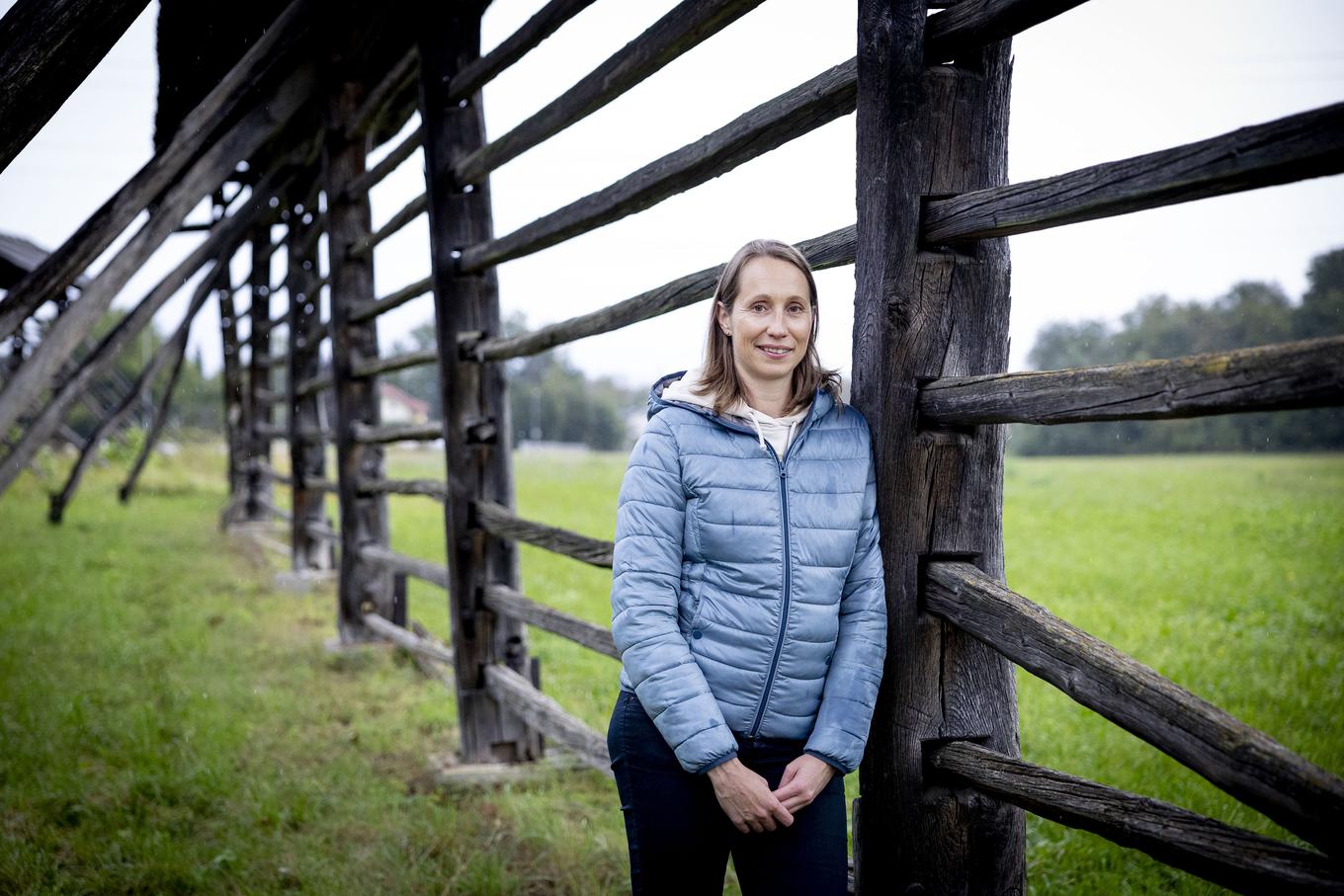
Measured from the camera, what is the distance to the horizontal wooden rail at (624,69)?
2.48m

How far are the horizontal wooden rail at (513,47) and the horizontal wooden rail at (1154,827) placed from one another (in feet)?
8.65

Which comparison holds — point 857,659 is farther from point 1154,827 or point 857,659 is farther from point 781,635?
point 1154,827

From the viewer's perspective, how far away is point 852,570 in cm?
192

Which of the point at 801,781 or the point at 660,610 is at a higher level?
the point at 660,610

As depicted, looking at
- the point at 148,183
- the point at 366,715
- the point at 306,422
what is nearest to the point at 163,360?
the point at 306,422

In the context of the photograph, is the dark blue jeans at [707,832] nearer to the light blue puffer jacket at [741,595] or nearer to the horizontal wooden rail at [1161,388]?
the light blue puffer jacket at [741,595]

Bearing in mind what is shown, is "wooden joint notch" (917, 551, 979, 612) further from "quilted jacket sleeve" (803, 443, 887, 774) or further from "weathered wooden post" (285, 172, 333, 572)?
"weathered wooden post" (285, 172, 333, 572)

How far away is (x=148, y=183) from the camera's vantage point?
149 inches

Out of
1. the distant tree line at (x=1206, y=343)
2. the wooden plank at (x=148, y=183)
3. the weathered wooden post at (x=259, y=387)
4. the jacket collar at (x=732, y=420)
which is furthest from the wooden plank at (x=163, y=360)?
the distant tree line at (x=1206, y=343)

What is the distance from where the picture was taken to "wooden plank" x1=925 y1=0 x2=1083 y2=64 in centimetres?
165

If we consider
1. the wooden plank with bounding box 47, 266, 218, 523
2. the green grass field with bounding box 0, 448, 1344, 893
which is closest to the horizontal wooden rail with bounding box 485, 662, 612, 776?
the green grass field with bounding box 0, 448, 1344, 893

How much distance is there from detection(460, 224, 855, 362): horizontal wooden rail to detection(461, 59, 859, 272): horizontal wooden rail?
0.91ft

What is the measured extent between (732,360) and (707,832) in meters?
0.95

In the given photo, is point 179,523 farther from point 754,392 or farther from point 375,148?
point 754,392
